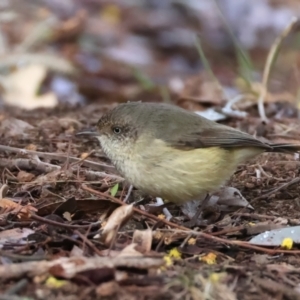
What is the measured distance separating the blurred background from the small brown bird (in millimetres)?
2118

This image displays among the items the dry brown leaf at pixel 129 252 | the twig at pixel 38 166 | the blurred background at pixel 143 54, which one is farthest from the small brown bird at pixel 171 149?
the blurred background at pixel 143 54

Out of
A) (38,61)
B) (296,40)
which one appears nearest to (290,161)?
(38,61)

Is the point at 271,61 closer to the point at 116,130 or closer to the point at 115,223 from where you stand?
→ the point at 116,130

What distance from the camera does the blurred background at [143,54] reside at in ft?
27.2

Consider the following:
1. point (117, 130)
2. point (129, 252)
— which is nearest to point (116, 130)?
point (117, 130)

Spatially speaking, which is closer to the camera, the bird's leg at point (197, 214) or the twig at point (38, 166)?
the bird's leg at point (197, 214)

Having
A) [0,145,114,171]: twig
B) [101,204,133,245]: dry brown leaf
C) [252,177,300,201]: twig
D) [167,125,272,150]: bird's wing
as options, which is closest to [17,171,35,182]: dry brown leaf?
[0,145,114,171]: twig

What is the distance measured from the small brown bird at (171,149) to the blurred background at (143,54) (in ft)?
6.95

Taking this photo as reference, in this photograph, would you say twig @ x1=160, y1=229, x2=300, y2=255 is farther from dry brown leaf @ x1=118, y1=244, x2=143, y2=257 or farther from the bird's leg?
dry brown leaf @ x1=118, y1=244, x2=143, y2=257

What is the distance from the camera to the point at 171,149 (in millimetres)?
4543

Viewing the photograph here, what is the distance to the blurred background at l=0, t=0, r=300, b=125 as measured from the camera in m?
8.28

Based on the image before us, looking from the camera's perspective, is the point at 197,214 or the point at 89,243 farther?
the point at 197,214

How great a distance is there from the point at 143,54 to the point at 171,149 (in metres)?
7.53

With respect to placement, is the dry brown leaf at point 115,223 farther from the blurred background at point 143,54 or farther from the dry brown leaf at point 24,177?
the blurred background at point 143,54
